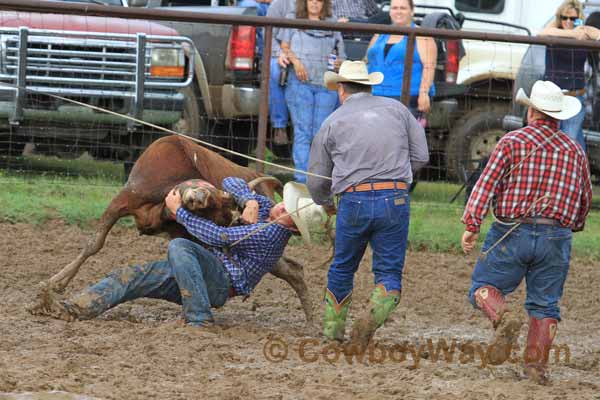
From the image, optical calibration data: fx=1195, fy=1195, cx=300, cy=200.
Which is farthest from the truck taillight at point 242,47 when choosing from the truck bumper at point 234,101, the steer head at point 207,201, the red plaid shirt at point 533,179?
the red plaid shirt at point 533,179

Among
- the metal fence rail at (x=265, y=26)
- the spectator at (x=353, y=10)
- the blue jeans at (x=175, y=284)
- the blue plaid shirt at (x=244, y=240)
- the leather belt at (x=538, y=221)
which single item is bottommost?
the blue jeans at (x=175, y=284)

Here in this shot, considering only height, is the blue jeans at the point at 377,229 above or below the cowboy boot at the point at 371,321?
above

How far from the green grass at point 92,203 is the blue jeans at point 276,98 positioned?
3.57 feet

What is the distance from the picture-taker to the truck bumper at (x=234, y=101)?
1028 cm

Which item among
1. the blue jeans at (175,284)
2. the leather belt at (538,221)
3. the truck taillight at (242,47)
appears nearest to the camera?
the leather belt at (538,221)

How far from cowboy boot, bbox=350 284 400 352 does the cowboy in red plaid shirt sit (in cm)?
52

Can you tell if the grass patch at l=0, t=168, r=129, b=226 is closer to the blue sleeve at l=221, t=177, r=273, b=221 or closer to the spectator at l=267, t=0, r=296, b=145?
the spectator at l=267, t=0, r=296, b=145

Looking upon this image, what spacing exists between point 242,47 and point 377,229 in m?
4.45

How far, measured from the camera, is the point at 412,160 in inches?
261

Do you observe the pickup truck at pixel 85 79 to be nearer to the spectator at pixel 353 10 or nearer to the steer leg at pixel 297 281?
the spectator at pixel 353 10

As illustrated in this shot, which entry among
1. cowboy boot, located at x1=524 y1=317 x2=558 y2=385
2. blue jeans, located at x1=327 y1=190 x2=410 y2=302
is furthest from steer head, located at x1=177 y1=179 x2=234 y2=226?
cowboy boot, located at x1=524 y1=317 x2=558 y2=385

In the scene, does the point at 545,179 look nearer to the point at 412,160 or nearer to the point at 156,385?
the point at 412,160

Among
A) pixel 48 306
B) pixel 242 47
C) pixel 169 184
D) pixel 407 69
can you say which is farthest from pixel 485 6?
pixel 48 306

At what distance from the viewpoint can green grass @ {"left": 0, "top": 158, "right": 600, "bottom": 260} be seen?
946 centimetres
